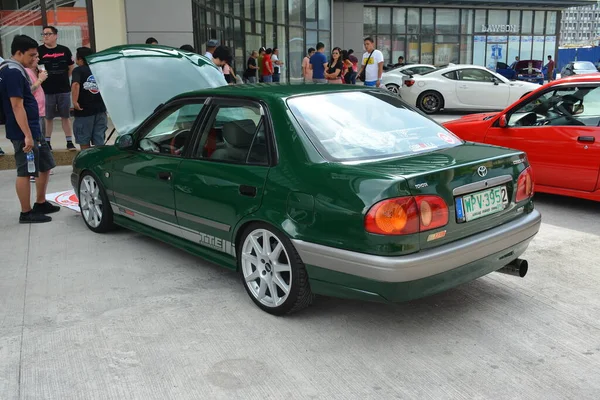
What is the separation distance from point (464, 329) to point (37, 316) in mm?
2670

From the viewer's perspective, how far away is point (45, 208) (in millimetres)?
6453

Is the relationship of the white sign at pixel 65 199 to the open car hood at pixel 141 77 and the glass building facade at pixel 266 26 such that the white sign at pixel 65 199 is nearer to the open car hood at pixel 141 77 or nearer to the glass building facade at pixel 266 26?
the open car hood at pixel 141 77

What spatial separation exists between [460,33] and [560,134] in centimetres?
3325

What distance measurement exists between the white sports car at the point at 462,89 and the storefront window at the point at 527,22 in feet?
81.8

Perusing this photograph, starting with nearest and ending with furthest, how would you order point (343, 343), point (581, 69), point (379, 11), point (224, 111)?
point (343, 343)
point (224, 111)
point (581, 69)
point (379, 11)

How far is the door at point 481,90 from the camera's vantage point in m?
16.2

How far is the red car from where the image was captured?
19.8 feet

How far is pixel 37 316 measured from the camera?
3.81 metres

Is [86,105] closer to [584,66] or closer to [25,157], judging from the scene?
[25,157]

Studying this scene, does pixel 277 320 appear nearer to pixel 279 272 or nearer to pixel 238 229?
pixel 279 272

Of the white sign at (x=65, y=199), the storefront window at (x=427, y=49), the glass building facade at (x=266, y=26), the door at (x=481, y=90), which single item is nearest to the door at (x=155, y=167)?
the white sign at (x=65, y=199)

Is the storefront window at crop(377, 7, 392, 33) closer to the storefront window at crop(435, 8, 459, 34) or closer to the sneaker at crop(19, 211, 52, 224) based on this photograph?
the storefront window at crop(435, 8, 459, 34)

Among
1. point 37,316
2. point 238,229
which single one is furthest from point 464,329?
point 37,316

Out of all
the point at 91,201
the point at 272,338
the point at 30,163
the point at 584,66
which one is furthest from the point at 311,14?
the point at 272,338
